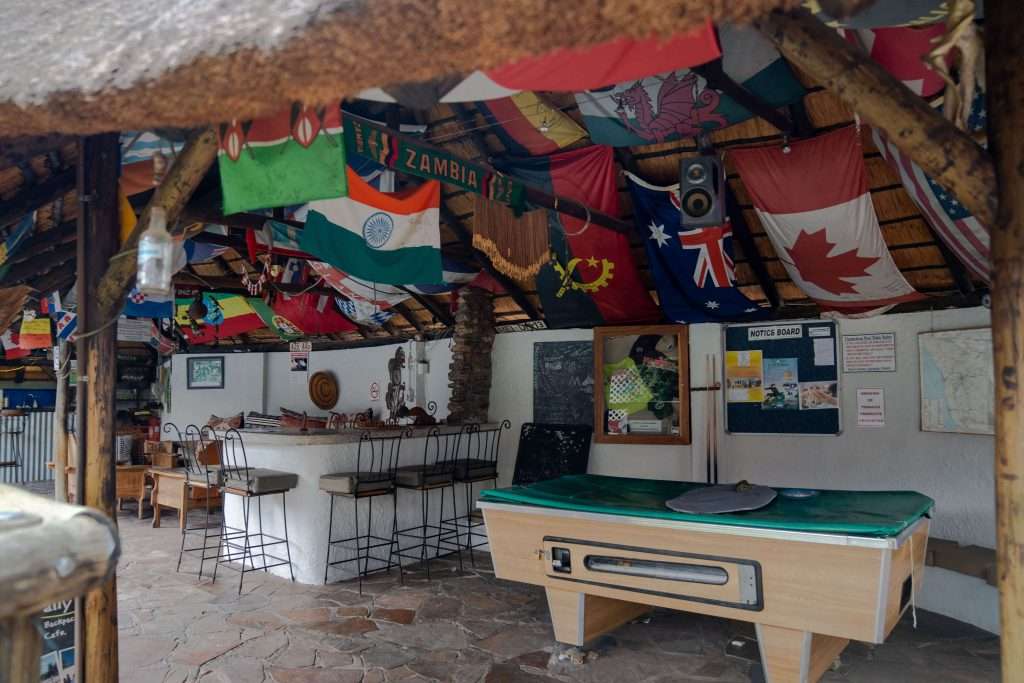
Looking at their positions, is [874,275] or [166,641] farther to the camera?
[874,275]

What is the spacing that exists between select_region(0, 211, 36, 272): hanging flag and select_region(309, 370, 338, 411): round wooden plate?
6.16 metres

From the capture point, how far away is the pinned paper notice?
20.9 ft

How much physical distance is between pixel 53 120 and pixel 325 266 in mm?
4843

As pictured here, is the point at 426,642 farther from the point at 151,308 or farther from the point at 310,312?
the point at 310,312

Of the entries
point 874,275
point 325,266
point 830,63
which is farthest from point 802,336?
point 325,266

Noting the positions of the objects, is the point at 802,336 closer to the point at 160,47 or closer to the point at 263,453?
the point at 263,453

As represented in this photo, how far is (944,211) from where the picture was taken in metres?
4.52

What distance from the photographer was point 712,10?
209 centimetres

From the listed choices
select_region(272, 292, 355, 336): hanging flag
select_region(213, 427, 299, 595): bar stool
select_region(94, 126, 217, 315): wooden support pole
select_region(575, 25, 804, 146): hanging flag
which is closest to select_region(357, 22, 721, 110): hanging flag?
select_region(94, 126, 217, 315): wooden support pole

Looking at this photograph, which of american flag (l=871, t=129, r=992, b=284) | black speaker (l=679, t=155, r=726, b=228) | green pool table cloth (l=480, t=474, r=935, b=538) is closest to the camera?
green pool table cloth (l=480, t=474, r=935, b=538)

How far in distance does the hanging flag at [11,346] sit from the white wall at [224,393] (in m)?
2.48

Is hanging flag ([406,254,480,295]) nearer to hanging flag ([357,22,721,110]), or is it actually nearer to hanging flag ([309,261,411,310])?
hanging flag ([309,261,411,310])

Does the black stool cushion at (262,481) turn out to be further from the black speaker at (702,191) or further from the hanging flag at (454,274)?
the black speaker at (702,191)

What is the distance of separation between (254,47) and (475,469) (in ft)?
17.9
